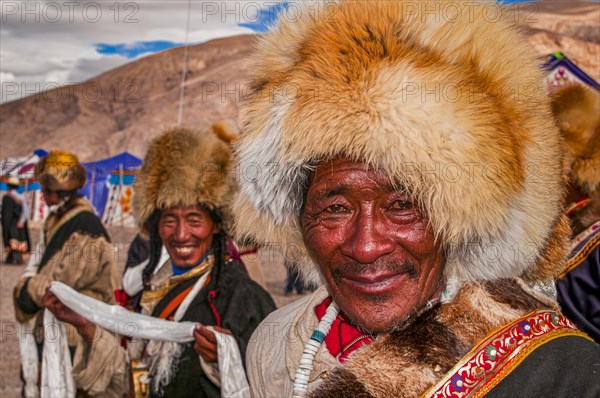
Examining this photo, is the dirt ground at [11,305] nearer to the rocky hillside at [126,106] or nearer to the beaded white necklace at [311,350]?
the beaded white necklace at [311,350]

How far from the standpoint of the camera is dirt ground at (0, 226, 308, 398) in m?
7.16

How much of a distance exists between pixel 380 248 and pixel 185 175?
2162mm

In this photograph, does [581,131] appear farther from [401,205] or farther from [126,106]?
[126,106]

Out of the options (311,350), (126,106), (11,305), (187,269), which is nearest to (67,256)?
(187,269)

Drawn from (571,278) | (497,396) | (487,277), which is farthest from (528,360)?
(571,278)

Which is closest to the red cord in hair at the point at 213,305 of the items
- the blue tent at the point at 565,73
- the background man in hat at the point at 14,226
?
the blue tent at the point at 565,73

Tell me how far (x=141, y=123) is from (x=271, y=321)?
3949cm

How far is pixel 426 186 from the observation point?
1576mm

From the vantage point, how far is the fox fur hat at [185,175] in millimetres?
3623

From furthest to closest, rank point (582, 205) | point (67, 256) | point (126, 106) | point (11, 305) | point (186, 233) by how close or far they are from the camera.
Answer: point (126, 106) < point (11, 305) < point (67, 256) < point (186, 233) < point (582, 205)

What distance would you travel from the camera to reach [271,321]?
2264mm

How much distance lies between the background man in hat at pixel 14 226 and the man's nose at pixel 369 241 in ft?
44.8

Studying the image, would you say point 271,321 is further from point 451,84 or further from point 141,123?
point 141,123

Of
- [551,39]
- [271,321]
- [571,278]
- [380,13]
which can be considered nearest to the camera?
[380,13]
